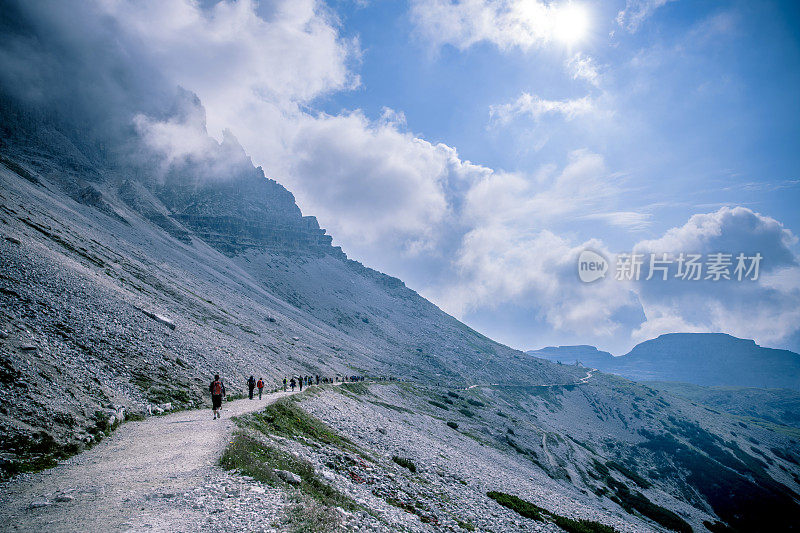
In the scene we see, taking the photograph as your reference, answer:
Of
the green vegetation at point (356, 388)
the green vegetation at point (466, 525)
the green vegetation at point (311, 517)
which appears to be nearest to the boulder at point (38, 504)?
the green vegetation at point (311, 517)

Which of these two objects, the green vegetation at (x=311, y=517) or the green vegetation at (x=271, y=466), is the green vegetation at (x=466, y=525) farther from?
the green vegetation at (x=311, y=517)

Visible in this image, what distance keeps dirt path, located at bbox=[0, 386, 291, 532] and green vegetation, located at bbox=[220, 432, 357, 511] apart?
667 mm

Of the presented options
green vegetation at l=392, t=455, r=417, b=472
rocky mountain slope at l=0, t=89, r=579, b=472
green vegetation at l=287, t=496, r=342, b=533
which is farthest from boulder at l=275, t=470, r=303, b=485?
green vegetation at l=392, t=455, r=417, b=472

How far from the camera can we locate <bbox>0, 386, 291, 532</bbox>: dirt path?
8742 mm

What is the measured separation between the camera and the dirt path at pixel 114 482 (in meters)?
8.74

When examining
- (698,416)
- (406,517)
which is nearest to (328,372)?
(406,517)

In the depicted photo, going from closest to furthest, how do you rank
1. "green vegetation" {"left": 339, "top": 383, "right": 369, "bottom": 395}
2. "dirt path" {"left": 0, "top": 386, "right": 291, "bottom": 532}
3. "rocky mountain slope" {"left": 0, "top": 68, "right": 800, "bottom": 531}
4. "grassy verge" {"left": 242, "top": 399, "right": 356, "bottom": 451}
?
"dirt path" {"left": 0, "top": 386, "right": 291, "bottom": 532} < "rocky mountain slope" {"left": 0, "top": 68, "right": 800, "bottom": 531} < "grassy verge" {"left": 242, "top": 399, "right": 356, "bottom": 451} < "green vegetation" {"left": 339, "top": 383, "right": 369, "bottom": 395}

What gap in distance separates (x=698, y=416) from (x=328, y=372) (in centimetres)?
16528

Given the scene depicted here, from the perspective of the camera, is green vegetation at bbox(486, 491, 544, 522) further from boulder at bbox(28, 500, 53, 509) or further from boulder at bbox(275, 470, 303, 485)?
boulder at bbox(28, 500, 53, 509)

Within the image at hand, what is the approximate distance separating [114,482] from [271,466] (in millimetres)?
5027

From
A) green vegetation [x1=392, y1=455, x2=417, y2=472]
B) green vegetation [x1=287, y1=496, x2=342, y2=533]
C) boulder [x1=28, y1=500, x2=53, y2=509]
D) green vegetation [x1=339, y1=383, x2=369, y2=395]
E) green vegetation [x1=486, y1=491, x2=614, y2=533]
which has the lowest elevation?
green vegetation [x1=339, y1=383, x2=369, y2=395]

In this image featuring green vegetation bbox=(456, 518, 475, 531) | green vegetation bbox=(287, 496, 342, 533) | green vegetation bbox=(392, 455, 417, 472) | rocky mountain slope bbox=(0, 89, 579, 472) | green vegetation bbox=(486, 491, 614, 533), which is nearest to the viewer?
green vegetation bbox=(287, 496, 342, 533)

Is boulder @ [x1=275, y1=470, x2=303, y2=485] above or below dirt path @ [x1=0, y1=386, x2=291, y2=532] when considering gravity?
above

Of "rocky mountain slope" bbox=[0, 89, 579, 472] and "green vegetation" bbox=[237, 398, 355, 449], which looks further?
"green vegetation" bbox=[237, 398, 355, 449]
